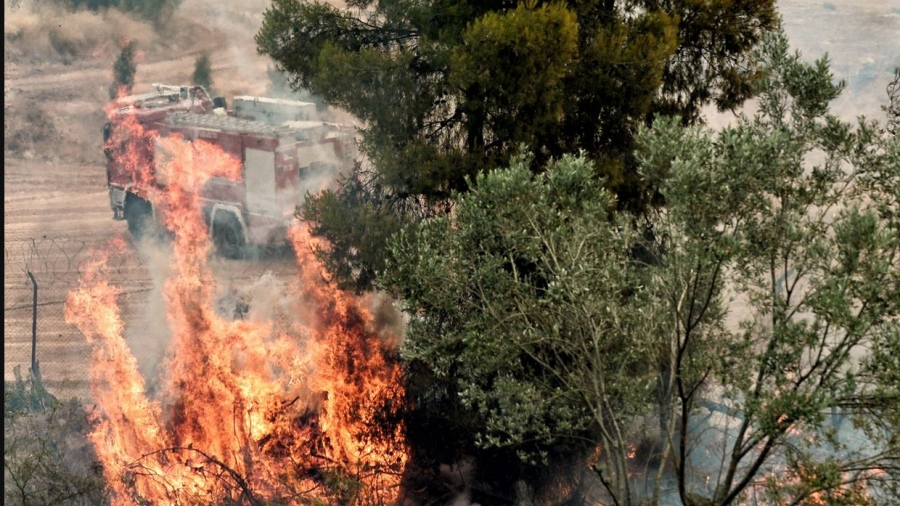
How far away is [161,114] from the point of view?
1432cm

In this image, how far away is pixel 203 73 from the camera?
14.6m

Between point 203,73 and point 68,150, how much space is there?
2309mm

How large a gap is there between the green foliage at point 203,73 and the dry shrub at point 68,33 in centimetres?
74

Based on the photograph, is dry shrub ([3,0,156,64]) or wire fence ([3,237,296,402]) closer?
dry shrub ([3,0,156,64])

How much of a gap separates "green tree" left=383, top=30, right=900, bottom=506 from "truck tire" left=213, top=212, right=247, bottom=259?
538cm

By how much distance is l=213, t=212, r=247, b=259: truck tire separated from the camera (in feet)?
47.5

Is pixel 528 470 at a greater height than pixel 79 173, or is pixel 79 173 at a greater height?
pixel 79 173

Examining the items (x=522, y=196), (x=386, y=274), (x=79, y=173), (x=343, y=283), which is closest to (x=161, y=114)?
(x=79, y=173)

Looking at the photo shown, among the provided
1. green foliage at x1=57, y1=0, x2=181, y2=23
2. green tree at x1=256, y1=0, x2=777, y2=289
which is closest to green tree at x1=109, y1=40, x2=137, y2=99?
green foliage at x1=57, y1=0, x2=181, y2=23

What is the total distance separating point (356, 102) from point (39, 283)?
5948 mm

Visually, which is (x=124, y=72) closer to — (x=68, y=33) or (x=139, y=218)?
(x=68, y=33)

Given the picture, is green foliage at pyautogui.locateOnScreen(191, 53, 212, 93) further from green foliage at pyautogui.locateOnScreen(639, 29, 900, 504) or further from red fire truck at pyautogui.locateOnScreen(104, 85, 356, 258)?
green foliage at pyautogui.locateOnScreen(639, 29, 900, 504)

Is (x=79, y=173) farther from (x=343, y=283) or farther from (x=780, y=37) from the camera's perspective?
(x=780, y=37)

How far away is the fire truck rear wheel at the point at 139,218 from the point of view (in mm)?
14492
